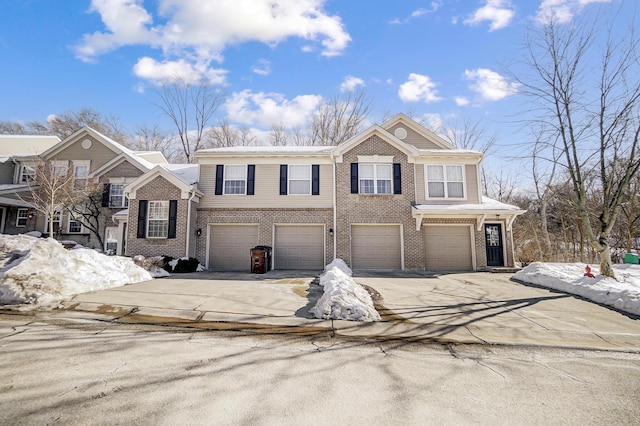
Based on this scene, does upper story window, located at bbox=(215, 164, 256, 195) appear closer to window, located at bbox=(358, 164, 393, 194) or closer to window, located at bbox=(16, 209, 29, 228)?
window, located at bbox=(358, 164, 393, 194)

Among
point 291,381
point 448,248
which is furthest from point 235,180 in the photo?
point 291,381

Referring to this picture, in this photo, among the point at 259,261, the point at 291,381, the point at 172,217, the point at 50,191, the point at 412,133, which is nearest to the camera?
the point at 291,381

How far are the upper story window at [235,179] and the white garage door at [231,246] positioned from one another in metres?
1.72

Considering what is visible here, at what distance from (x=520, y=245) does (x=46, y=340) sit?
23123 mm

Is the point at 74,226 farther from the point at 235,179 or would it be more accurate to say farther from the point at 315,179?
the point at 315,179

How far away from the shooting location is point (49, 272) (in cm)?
621

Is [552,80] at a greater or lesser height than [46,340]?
greater

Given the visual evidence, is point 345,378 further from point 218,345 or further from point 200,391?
point 218,345

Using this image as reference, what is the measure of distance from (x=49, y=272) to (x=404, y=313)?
7582 millimetres

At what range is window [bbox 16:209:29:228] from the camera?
54.6ft

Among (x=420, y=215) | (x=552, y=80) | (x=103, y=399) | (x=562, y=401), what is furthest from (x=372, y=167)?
(x=103, y=399)

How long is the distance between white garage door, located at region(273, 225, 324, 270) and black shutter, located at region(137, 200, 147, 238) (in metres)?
5.76

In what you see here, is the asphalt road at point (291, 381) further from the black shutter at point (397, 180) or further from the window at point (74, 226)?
the window at point (74, 226)

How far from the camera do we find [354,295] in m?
5.91
